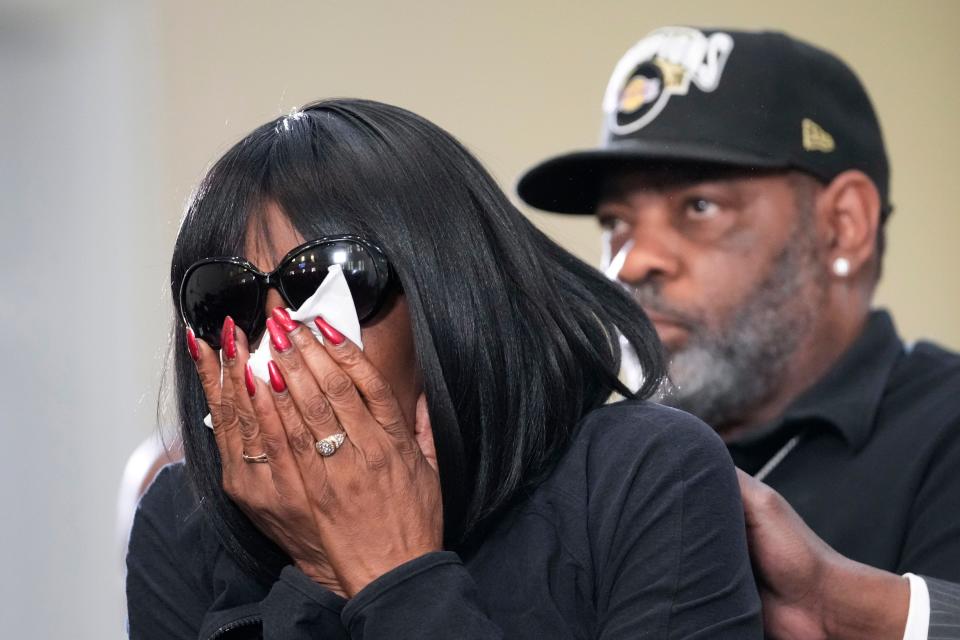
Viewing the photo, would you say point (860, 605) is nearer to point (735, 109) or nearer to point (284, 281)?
point (284, 281)

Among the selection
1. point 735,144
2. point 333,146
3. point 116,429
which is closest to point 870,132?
point 735,144

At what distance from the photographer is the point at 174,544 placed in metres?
1.43

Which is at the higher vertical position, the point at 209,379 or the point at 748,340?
the point at 209,379

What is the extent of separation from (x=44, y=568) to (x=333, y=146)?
2.34 m

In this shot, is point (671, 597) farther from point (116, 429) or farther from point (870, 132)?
point (116, 429)

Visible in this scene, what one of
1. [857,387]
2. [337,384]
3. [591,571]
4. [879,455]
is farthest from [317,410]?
[857,387]

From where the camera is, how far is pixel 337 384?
A: 1.21 metres

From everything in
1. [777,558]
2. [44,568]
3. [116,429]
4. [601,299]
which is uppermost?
[601,299]

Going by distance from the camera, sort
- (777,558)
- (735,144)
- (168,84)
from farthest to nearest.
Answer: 1. (168,84)
2. (735,144)
3. (777,558)

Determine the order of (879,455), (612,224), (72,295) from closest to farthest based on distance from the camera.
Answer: (879,455) → (612,224) → (72,295)

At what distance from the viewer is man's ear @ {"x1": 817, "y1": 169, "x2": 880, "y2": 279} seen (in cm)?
222

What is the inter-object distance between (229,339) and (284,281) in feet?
0.26

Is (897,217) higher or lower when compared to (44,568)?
higher

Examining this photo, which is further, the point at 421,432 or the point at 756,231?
the point at 756,231
